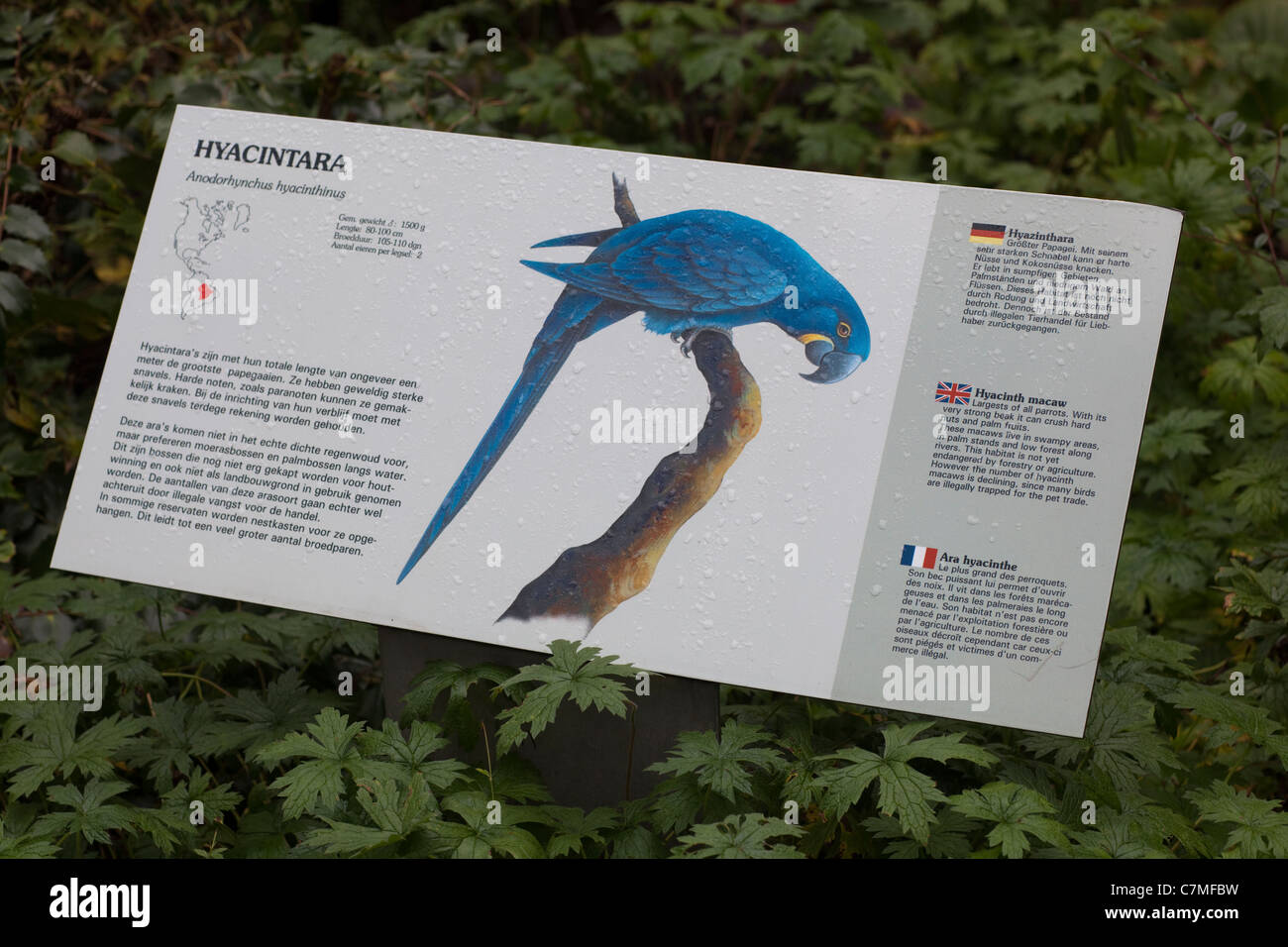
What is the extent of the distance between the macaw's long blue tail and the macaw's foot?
0.19 meters

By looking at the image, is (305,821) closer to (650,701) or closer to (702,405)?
(650,701)

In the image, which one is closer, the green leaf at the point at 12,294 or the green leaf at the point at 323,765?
the green leaf at the point at 323,765

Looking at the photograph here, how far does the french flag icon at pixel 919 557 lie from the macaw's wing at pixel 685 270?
2.12ft

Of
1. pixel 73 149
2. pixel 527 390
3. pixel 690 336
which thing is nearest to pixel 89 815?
pixel 527 390

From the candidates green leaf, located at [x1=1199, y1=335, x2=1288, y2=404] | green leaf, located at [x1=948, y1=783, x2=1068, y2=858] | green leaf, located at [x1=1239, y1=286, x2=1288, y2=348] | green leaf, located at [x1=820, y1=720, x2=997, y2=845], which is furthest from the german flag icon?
green leaf, located at [x1=1199, y1=335, x2=1288, y2=404]

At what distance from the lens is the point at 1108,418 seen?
2.23 m

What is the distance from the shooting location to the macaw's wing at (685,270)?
244 cm

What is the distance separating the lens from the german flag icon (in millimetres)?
2365

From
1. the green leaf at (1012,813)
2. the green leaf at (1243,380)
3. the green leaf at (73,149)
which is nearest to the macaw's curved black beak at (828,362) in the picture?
the green leaf at (1012,813)

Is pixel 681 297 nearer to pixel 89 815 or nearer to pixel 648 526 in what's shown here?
pixel 648 526

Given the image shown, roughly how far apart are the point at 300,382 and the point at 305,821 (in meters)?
0.99

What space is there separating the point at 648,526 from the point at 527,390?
0.42 m

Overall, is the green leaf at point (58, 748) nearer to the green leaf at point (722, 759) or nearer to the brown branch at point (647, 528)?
the brown branch at point (647, 528)
